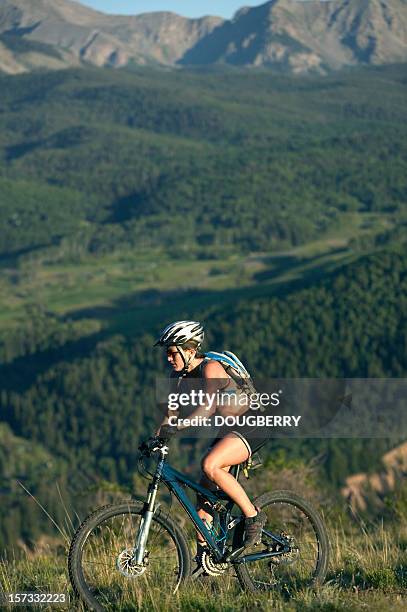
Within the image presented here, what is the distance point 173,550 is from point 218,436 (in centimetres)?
115

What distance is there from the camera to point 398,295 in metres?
179

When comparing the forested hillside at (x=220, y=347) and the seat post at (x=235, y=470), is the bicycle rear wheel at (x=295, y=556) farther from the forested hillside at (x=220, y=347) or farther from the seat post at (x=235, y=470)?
the forested hillside at (x=220, y=347)

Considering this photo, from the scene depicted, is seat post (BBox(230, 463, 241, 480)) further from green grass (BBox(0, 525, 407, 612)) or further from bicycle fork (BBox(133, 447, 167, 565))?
green grass (BBox(0, 525, 407, 612))

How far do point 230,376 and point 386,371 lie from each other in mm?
152469

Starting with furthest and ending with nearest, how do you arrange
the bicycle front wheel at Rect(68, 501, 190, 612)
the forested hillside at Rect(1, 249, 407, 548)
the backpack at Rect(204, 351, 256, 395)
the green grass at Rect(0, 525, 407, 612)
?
the forested hillside at Rect(1, 249, 407, 548) → the backpack at Rect(204, 351, 256, 395) → the bicycle front wheel at Rect(68, 501, 190, 612) → the green grass at Rect(0, 525, 407, 612)

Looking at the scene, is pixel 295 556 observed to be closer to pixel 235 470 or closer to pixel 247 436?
pixel 235 470

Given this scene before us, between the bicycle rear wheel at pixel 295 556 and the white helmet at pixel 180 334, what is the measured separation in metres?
1.75

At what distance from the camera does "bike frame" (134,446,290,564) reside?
9398mm

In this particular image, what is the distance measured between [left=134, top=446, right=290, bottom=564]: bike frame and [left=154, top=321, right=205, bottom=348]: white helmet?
947mm

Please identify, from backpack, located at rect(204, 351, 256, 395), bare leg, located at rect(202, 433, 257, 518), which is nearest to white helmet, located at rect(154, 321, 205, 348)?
backpack, located at rect(204, 351, 256, 395)

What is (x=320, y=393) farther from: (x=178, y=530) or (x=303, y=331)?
(x=303, y=331)

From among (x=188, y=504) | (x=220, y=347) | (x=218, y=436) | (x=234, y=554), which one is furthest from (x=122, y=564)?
(x=220, y=347)

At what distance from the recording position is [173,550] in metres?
9.88

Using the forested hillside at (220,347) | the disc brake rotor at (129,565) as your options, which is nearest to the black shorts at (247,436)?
the disc brake rotor at (129,565)
